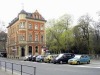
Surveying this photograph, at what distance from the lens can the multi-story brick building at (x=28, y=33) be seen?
7850 cm

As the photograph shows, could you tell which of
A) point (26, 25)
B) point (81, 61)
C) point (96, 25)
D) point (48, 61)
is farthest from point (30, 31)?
point (81, 61)

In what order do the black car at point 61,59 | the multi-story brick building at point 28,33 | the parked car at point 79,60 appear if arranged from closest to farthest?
the parked car at point 79,60, the black car at point 61,59, the multi-story brick building at point 28,33

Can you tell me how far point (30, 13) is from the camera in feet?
273

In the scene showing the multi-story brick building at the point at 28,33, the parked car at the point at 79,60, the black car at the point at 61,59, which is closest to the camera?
the parked car at the point at 79,60

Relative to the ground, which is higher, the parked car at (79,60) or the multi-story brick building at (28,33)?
the multi-story brick building at (28,33)

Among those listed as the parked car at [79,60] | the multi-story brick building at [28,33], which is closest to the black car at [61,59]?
the parked car at [79,60]

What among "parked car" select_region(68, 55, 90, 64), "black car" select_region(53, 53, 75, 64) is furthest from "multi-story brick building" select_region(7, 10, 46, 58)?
"parked car" select_region(68, 55, 90, 64)

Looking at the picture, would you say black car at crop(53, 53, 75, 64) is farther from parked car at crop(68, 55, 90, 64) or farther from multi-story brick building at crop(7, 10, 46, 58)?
multi-story brick building at crop(7, 10, 46, 58)

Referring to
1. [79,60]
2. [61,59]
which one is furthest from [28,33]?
[79,60]

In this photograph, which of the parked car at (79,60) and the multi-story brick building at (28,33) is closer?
the parked car at (79,60)

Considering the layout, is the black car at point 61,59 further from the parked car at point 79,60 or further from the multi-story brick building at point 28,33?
the multi-story brick building at point 28,33

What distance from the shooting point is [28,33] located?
80.2 metres

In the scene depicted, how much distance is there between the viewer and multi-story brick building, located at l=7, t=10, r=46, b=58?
7850cm

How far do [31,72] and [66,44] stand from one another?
68.3 metres
